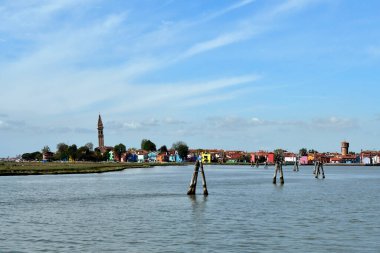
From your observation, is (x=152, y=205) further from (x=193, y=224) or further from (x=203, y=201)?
(x=193, y=224)

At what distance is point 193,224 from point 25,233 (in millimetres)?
10456

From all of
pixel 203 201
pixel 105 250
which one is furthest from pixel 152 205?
pixel 105 250

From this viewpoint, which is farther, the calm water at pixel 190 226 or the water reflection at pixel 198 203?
the water reflection at pixel 198 203

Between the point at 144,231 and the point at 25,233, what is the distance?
22.1 ft

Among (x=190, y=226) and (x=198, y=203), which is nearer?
(x=190, y=226)

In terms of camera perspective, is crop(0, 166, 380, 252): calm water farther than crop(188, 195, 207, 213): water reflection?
No

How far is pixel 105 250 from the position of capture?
26625 millimetres

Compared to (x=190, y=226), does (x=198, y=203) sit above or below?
above

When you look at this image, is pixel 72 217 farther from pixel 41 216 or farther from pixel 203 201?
pixel 203 201

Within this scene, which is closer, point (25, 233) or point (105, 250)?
point (105, 250)

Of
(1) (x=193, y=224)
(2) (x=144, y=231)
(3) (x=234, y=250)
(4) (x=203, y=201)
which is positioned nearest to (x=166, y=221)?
(1) (x=193, y=224)

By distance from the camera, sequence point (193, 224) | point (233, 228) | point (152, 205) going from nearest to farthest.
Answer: point (233, 228)
point (193, 224)
point (152, 205)

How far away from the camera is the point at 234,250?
26812mm

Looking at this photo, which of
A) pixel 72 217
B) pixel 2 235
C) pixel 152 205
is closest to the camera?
pixel 2 235
